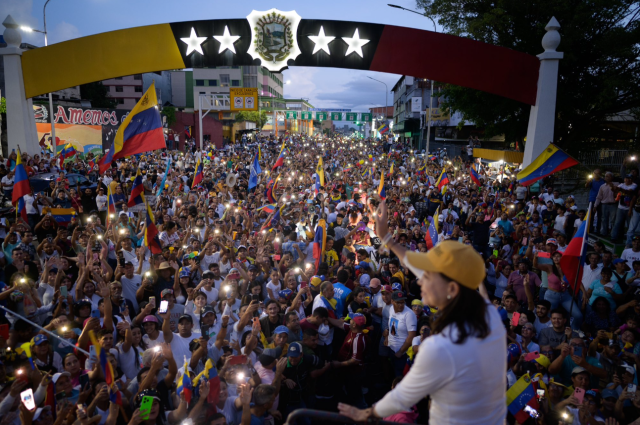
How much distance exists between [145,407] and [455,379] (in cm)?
299

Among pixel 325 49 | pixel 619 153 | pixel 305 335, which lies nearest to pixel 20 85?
pixel 325 49

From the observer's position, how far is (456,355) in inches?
72.1

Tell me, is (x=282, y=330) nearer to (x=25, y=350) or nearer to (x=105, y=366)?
(x=105, y=366)

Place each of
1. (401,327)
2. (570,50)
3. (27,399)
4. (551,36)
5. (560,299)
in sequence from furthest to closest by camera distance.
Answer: (570,50) → (551,36) → (560,299) → (401,327) → (27,399)

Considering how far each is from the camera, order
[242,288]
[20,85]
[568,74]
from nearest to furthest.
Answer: [242,288] < [20,85] < [568,74]

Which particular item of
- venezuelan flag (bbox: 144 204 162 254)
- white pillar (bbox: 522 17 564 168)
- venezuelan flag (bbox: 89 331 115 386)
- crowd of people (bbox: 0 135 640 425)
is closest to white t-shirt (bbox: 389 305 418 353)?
crowd of people (bbox: 0 135 640 425)

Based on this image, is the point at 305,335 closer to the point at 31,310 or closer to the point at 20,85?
the point at 31,310

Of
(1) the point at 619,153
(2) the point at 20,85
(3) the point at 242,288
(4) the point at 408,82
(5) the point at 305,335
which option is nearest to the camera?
(5) the point at 305,335

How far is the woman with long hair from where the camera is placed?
6.04ft

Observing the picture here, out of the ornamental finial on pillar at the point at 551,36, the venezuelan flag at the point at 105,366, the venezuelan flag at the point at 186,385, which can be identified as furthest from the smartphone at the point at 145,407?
the ornamental finial on pillar at the point at 551,36

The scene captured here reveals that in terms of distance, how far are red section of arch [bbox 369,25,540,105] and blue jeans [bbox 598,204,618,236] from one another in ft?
12.3

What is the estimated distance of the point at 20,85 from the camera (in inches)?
559

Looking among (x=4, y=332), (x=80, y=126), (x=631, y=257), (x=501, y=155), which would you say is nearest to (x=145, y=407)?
(x=4, y=332)

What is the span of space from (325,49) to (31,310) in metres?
11.8
